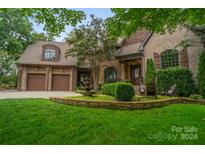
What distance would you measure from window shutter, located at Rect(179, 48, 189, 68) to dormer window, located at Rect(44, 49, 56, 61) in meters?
12.1

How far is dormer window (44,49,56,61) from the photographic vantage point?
18203 mm

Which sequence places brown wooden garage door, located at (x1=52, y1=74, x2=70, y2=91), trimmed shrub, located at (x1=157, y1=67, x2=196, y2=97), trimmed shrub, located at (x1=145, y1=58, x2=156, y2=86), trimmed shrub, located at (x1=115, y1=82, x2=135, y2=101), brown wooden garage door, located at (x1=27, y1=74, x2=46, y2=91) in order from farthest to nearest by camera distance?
brown wooden garage door, located at (x1=52, y1=74, x2=70, y2=91), brown wooden garage door, located at (x1=27, y1=74, x2=46, y2=91), trimmed shrub, located at (x1=145, y1=58, x2=156, y2=86), trimmed shrub, located at (x1=157, y1=67, x2=196, y2=97), trimmed shrub, located at (x1=115, y1=82, x2=135, y2=101)

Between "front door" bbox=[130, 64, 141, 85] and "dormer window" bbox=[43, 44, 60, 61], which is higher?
"dormer window" bbox=[43, 44, 60, 61]

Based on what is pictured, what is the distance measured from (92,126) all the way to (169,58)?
9747 millimetres

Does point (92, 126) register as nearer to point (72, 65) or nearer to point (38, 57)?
point (72, 65)

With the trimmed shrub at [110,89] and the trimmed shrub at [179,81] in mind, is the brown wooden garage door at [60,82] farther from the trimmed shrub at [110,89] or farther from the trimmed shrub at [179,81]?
the trimmed shrub at [179,81]

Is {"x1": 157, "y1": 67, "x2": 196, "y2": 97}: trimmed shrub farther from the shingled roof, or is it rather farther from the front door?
the shingled roof

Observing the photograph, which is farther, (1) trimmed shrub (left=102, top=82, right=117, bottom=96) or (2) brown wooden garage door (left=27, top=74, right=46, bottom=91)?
(2) brown wooden garage door (left=27, top=74, right=46, bottom=91)

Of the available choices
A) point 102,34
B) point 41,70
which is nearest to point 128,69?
point 102,34

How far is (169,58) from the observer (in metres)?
12.7

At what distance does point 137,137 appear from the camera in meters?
4.15

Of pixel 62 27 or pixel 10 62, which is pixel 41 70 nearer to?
pixel 10 62

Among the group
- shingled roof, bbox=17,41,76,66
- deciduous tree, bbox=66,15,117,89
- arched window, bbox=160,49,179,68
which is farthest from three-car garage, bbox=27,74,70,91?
arched window, bbox=160,49,179,68

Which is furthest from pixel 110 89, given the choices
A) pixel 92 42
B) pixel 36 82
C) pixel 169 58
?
pixel 36 82
